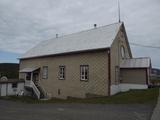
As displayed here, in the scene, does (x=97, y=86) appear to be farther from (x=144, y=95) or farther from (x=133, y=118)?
(x=133, y=118)

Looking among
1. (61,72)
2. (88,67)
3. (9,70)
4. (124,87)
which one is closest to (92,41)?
(88,67)

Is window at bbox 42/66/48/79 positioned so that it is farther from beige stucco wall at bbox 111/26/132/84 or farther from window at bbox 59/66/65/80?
beige stucco wall at bbox 111/26/132/84

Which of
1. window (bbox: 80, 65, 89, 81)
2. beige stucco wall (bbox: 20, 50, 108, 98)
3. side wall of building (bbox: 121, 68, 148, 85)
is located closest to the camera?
beige stucco wall (bbox: 20, 50, 108, 98)

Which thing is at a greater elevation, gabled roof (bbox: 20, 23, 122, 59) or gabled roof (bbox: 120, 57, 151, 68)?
gabled roof (bbox: 20, 23, 122, 59)

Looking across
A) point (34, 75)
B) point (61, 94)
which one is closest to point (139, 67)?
point (61, 94)

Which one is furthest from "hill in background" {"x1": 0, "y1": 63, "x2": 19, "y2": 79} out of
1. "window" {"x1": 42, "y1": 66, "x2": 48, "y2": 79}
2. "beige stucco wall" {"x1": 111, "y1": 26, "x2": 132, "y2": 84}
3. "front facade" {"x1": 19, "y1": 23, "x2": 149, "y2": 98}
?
"beige stucco wall" {"x1": 111, "y1": 26, "x2": 132, "y2": 84}

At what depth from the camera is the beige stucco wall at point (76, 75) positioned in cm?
1869

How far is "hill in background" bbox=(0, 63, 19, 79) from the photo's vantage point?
128ft

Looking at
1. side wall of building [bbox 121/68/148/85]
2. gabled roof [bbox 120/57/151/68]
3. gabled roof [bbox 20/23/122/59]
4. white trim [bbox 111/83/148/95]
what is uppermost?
gabled roof [bbox 20/23/122/59]

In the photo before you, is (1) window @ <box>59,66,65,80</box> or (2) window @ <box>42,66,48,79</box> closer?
(1) window @ <box>59,66,65,80</box>

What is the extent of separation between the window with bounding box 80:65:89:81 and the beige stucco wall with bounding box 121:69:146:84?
4.14 meters

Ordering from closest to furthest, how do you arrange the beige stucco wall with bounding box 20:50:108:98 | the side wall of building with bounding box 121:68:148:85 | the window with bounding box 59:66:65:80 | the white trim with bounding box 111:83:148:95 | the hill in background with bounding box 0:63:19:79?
the beige stucco wall with bounding box 20:50:108:98
the white trim with bounding box 111:83:148:95
the side wall of building with bounding box 121:68:148:85
the window with bounding box 59:66:65:80
the hill in background with bounding box 0:63:19:79

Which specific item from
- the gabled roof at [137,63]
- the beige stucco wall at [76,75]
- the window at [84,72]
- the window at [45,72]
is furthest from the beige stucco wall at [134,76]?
A: the window at [45,72]

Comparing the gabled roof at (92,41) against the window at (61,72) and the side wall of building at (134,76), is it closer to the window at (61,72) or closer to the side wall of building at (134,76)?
the window at (61,72)
